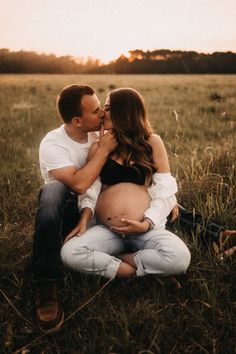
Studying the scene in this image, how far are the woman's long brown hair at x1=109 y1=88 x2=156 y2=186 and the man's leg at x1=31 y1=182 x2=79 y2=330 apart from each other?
0.59m

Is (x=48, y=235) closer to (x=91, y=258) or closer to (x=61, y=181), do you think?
(x=91, y=258)

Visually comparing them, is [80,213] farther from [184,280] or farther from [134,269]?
[184,280]

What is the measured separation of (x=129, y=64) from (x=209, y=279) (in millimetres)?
35157

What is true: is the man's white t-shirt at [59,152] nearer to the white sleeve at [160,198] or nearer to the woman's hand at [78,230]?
the woman's hand at [78,230]

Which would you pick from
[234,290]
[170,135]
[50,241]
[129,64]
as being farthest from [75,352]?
[129,64]

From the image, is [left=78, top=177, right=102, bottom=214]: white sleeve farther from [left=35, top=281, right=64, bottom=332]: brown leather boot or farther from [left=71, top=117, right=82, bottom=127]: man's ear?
[left=35, top=281, right=64, bottom=332]: brown leather boot

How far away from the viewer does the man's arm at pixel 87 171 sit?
2801 millimetres

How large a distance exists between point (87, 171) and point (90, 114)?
49 centimetres

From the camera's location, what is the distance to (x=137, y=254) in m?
2.67

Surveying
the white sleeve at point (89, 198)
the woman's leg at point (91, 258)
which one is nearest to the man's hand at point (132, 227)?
the woman's leg at point (91, 258)

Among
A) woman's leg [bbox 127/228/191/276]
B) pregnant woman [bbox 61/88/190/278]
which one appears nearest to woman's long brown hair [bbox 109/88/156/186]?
pregnant woman [bbox 61/88/190/278]

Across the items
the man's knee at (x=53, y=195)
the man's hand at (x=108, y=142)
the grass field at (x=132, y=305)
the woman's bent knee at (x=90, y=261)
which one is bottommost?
Result: the grass field at (x=132, y=305)

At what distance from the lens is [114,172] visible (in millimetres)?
2914

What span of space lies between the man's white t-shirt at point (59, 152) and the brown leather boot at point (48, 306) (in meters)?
0.87
